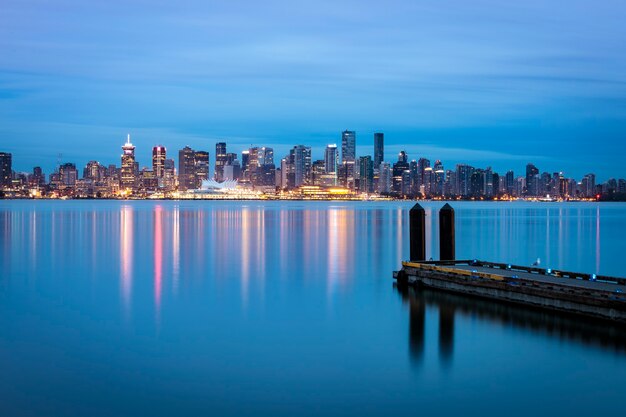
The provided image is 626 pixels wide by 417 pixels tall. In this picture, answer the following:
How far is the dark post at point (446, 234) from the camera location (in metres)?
28.0

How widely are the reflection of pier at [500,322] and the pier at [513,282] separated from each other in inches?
9.7

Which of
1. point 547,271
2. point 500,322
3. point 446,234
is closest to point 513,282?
point 500,322

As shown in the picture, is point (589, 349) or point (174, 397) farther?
point (589, 349)

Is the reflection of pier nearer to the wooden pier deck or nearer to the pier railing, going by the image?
the wooden pier deck

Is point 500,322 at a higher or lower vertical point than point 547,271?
lower

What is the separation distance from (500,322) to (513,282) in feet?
7.39

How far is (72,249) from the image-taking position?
149 feet

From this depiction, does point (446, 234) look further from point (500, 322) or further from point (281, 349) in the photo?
point (281, 349)

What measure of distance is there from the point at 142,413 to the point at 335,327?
8551 mm

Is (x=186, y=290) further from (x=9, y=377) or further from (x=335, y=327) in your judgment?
(x=9, y=377)

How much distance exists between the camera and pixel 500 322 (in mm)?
19859

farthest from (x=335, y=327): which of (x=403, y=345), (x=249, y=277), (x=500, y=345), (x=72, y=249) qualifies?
(x=72, y=249)

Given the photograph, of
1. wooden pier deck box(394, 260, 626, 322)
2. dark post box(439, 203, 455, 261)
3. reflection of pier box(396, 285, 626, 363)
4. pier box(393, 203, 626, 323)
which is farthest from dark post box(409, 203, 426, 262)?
reflection of pier box(396, 285, 626, 363)

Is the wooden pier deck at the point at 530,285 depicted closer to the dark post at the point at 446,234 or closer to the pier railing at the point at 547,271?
the pier railing at the point at 547,271
